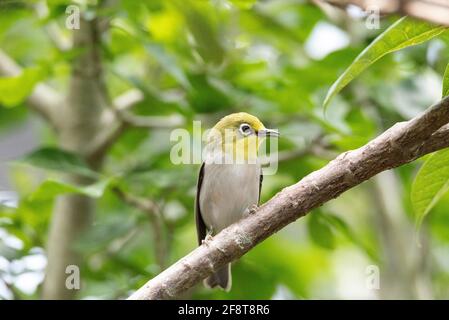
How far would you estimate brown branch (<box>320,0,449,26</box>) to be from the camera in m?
0.90

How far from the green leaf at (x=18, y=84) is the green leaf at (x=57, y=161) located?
0.25 meters

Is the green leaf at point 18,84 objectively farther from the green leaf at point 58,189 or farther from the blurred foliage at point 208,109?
the green leaf at point 58,189

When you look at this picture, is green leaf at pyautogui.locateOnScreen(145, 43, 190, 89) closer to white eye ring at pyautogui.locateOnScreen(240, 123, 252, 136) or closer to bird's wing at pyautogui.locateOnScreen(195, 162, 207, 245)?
white eye ring at pyautogui.locateOnScreen(240, 123, 252, 136)

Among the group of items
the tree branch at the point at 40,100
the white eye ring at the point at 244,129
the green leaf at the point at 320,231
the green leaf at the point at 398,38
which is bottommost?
the green leaf at the point at 398,38

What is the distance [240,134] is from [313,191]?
1.37 m

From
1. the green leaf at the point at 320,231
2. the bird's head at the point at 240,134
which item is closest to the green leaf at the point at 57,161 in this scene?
the bird's head at the point at 240,134

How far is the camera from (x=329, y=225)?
10.7 ft

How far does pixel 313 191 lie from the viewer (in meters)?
1.80

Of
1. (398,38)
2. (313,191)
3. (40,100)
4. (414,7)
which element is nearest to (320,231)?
(313,191)

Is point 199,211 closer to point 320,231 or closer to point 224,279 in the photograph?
point 224,279

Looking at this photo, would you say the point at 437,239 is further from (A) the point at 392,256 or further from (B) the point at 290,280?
(B) the point at 290,280

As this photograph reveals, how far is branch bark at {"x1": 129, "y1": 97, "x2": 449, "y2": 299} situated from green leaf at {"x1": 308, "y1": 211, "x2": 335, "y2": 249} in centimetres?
129

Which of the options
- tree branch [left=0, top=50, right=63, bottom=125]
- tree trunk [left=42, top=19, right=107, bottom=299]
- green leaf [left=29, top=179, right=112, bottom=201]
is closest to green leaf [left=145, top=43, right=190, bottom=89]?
tree trunk [left=42, top=19, right=107, bottom=299]

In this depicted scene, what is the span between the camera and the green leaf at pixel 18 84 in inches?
115
